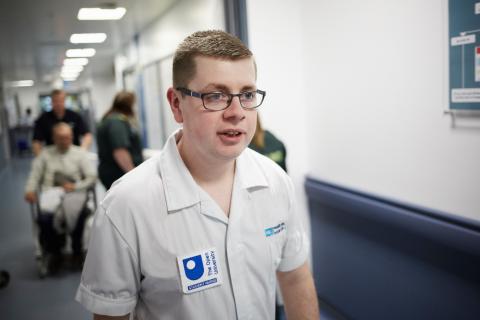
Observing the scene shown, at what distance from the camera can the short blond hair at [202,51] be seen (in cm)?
104

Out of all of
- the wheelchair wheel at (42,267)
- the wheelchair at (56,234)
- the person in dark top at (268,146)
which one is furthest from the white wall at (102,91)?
the person in dark top at (268,146)

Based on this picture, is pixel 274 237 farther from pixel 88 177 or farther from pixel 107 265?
pixel 88 177

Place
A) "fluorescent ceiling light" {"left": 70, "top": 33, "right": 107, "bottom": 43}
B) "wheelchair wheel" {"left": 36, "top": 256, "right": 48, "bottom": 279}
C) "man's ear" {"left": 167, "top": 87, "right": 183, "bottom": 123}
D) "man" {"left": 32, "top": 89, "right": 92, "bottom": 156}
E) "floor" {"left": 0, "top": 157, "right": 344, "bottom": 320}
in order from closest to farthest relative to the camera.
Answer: "man's ear" {"left": 167, "top": 87, "right": 183, "bottom": 123}, "floor" {"left": 0, "top": 157, "right": 344, "bottom": 320}, "wheelchair wheel" {"left": 36, "top": 256, "right": 48, "bottom": 279}, "man" {"left": 32, "top": 89, "right": 92, "bottom": 156}, "fluorescent ceiling light" {"left": 70, "top": 33, "right": 107, "bottom": 43}

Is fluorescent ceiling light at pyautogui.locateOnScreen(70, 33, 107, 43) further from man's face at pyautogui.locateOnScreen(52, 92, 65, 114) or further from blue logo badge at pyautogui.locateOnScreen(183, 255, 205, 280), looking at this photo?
blue logo badge at pyautogui.locateOnScreen(183, 255, 205, 280)

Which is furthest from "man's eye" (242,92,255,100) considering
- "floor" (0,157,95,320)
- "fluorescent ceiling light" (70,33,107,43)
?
"fluorescent ceiling light" (70,33,107,43)

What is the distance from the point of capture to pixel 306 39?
2891mm

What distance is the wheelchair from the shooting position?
12.4 feet

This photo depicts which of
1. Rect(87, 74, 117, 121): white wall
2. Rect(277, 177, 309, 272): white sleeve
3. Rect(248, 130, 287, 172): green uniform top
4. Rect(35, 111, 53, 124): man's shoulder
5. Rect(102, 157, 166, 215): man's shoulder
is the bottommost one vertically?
Rect(277, 177, 309, 272): white sleeve

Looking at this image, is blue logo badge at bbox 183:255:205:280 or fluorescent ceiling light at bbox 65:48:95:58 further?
fluorescent ceiling light at bbox 65:48:95:58

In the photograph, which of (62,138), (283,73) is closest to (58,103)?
(62,138)

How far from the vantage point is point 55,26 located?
21.2 ft

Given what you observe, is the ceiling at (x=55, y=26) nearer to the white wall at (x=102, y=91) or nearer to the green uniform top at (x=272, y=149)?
the green uniform top at (x=272, y=149)

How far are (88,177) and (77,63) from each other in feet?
29.7

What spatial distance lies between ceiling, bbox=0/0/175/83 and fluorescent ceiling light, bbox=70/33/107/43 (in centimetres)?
11
